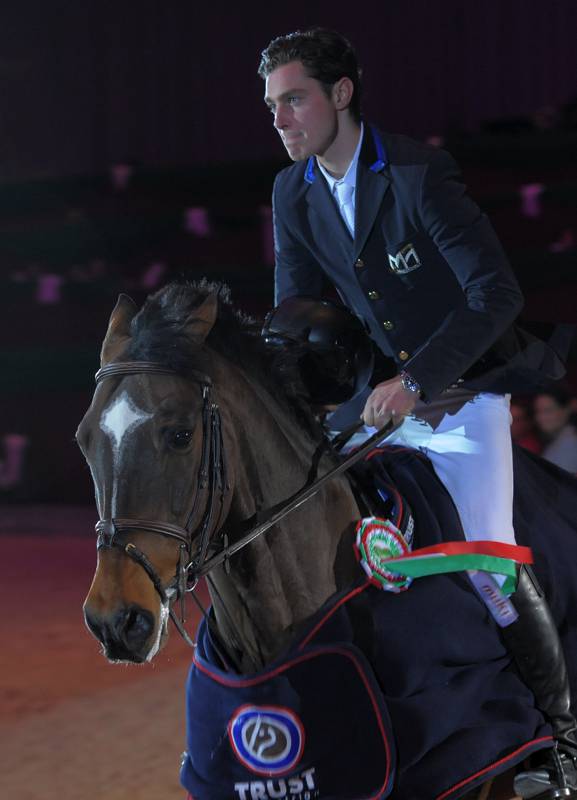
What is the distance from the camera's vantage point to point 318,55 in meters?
2.09

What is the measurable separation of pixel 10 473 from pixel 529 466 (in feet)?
20.8

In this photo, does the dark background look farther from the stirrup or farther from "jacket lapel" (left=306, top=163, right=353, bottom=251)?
the stirrup

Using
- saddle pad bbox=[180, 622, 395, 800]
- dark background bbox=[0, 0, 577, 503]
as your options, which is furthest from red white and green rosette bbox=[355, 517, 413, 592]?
dark background bbox=[0, 0, 577, 503]

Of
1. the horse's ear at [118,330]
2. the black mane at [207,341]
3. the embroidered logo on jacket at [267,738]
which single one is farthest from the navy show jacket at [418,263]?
the embroidered logo on jacket at [267,738]

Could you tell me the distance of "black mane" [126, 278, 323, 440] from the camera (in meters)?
1.82

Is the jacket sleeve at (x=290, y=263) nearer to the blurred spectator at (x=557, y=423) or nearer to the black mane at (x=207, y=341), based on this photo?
the black mane at (x=207, y=341)

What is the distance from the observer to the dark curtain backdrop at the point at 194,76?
336 inches

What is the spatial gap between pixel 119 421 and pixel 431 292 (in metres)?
0.78

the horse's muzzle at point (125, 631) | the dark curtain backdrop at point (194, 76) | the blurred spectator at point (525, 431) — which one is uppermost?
the horse's muzzle at point (125, 631)

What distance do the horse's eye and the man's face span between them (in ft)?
2.26

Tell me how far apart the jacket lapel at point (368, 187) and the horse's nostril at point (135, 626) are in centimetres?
93

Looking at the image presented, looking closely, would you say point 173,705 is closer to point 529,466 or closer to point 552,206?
point 529,466

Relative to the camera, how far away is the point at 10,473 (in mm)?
8188

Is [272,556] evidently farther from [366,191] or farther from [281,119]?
[281,119]
